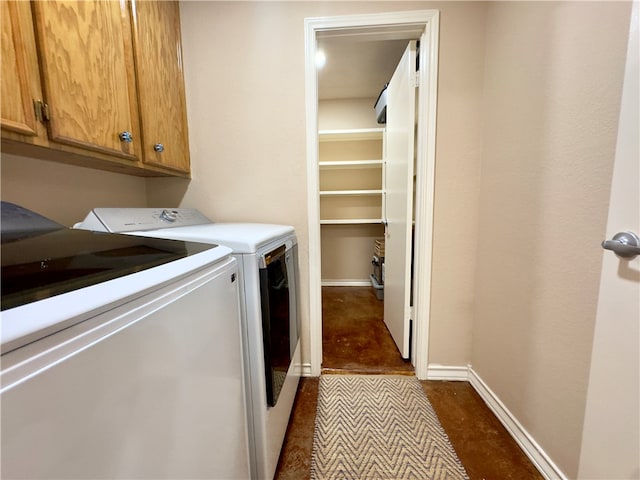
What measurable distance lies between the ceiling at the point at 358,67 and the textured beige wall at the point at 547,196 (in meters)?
1.09

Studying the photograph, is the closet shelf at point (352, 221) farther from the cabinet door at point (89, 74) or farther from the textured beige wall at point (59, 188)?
the cabinet door at point (89, 74)

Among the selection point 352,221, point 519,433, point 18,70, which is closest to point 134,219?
point 18,70

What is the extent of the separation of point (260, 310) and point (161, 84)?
1276 millimetres

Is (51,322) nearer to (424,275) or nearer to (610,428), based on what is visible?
(610,428)

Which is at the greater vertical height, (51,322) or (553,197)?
(553,197)

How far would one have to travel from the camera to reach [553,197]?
105cm

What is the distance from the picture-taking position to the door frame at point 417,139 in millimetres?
1499

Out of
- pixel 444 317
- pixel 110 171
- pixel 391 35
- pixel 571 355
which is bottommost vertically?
pixel 444 317

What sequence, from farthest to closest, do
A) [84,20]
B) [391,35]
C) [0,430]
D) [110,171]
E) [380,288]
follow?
[380,288] < [391,35] < [110,171] < [84,20] < [0,430]

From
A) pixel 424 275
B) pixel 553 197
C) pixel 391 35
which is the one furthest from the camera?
pixel 424 275

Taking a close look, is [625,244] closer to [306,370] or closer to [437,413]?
[437,413]

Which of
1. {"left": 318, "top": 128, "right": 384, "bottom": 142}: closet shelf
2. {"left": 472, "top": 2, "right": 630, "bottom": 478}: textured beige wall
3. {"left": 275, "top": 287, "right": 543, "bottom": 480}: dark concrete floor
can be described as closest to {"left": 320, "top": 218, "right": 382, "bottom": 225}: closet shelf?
{"left": 318, "top": 128, "right": 384, "bottom": 142}: closet shelf

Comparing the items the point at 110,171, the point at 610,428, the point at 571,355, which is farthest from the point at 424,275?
the point at 110,171

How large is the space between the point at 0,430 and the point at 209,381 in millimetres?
438
